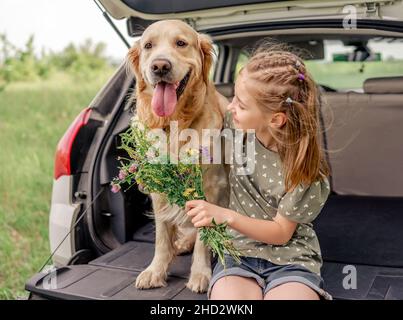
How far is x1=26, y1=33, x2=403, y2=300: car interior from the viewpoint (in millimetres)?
2432

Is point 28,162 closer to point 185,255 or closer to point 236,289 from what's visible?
point 185,255

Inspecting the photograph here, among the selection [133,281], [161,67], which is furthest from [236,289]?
[161,67]

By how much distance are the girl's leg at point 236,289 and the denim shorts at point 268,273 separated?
0.02 metres

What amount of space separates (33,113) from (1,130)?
0.75m

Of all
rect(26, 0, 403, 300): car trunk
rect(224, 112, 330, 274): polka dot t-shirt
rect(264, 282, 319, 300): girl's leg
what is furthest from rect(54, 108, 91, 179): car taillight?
rect(264, 282, 319, 300): girl's leg

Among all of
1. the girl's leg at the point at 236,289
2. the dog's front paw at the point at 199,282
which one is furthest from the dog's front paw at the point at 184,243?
the girl's leg at the point at 236,289

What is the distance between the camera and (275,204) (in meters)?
2.26

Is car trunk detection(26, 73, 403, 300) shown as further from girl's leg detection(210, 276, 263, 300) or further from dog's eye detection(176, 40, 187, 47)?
dog's eye detection(176, 40, 187, 47)

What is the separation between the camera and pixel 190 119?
261 cm

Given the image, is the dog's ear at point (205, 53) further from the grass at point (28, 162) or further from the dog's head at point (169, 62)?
the grass at point (28, 162)

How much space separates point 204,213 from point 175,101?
0.68 meters

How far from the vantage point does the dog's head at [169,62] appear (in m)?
2.47

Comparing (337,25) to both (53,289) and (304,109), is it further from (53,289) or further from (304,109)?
(53,289)
